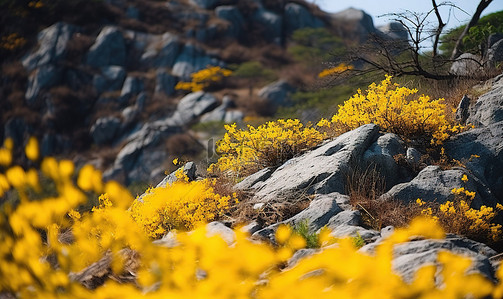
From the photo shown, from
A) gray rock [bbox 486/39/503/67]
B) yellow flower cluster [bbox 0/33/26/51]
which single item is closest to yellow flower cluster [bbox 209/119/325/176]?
gray rock [bbox 486/39/503/67]

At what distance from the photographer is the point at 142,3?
115 ft

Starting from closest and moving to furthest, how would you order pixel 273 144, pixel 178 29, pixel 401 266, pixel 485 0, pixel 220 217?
pixel 401 266, pixel 220 217, pixel 273 144, pixel 485 0, pixel 178 29

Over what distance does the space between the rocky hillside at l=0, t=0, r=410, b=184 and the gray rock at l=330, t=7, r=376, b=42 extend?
2.52 meters

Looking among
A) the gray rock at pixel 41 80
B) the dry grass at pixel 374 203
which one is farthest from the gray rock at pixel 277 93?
the dry grass at pixel 374 203

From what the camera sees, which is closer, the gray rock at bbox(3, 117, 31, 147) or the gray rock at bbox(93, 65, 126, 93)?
the gray rock at bbox(3, 117, 31, 147)

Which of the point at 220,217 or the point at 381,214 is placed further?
the point at 220,217

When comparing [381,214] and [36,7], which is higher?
[381,214]

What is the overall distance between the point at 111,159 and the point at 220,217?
934 inches

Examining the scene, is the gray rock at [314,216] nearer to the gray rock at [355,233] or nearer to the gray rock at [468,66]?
the gray rock at [355,233]

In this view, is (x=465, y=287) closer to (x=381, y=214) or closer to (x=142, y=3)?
(x=381, y=214)

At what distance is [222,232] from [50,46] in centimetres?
3208

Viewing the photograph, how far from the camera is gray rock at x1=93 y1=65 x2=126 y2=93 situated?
98.8 feet

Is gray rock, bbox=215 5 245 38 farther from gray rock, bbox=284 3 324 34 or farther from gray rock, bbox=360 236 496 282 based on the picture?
gray rock, bbox=360 236 496 282

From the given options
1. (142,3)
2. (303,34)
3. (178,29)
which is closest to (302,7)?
(303,34)
